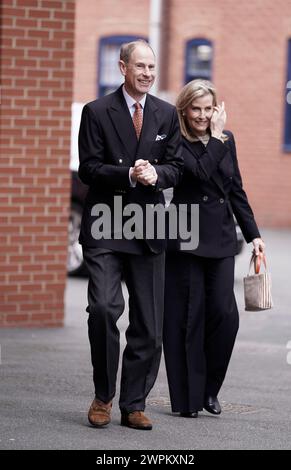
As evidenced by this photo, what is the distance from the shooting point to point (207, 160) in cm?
741

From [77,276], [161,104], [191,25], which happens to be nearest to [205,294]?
[161,104]

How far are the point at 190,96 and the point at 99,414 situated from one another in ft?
6.02

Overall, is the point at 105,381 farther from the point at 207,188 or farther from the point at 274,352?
the point at 274,352

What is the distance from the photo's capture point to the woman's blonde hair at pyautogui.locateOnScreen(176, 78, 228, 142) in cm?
740

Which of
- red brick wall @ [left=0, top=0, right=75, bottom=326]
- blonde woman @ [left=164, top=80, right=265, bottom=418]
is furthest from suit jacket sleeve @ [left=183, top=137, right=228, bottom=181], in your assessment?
red brick wall @ [left=0, top=0, right=75, bottom=326]

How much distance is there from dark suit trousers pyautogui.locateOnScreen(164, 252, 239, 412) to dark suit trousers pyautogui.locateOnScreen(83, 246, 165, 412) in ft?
1.17

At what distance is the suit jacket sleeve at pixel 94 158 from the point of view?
22.8 feet

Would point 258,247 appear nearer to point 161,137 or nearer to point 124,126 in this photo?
point 161,137

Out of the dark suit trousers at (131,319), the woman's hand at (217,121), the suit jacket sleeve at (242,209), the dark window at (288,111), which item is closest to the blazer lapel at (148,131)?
the woman's hand at (217,121)

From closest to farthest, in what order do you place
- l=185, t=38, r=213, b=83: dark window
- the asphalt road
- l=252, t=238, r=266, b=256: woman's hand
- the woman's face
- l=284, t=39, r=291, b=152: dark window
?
the asphalt road, the woman's face, l=252, t=238, r=266, b=256: woman's hand, l=284, t=39, r=291, b=152: dark window, l=185, t=38, r=213, b=83: dark window

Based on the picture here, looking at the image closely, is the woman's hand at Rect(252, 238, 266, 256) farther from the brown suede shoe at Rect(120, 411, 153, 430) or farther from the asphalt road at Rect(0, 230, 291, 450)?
the brown suede shoe at Rect(120, 411, 153, 430)

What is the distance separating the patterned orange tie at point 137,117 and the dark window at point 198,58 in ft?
60.7

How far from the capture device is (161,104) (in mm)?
7199

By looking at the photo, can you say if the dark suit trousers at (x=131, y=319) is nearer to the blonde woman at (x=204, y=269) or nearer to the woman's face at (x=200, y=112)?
the blonde woman at (x=204, y=269)
